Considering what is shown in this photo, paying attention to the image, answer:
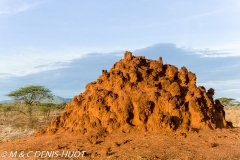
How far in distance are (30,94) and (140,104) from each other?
2195 cm

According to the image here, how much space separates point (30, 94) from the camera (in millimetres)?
28859

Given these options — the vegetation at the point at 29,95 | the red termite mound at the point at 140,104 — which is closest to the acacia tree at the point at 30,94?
the vegetation at the point at 29,95

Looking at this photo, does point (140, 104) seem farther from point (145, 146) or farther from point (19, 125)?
point (19, 125)

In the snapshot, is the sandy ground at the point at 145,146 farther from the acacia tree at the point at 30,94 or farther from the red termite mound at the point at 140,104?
the acacia tree at the point at 30,94

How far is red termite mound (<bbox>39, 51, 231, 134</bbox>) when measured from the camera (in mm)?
9445

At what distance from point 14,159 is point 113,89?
4.42 meters

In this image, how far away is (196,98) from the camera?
10383mm

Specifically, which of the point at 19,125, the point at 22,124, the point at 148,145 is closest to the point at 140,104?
the point at 148,145

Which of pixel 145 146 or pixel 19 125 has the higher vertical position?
pixel 145 146

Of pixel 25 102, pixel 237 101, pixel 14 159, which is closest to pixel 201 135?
pixel 14 159

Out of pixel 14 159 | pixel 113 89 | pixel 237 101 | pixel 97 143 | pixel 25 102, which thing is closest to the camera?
pixel 14 159

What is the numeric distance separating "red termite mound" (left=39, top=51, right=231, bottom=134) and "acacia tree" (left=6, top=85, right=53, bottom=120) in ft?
59.4

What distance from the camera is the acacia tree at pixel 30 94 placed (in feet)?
92.4

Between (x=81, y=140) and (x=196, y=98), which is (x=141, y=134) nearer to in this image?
(x=81, y=140)
